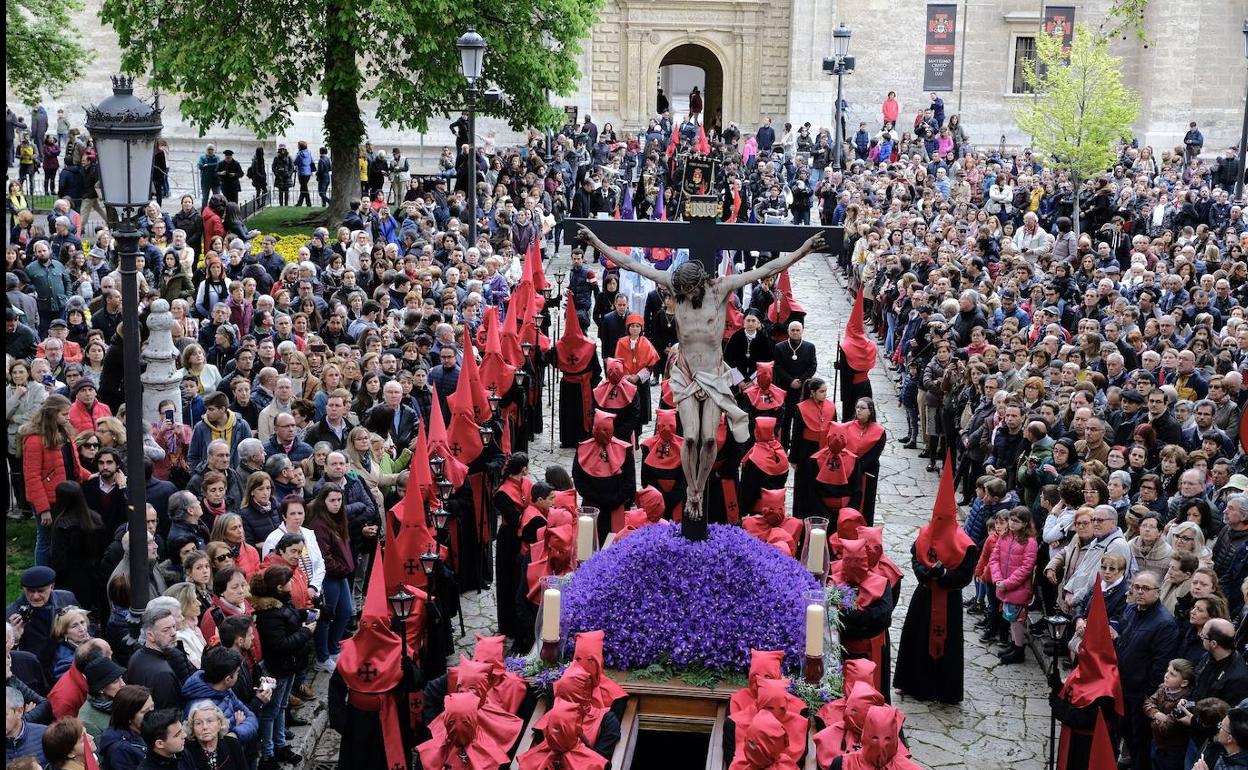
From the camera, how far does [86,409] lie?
43.3 feet

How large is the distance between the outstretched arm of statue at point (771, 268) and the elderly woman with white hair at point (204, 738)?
4.21m

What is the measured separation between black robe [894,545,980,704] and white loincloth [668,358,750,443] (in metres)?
2.53

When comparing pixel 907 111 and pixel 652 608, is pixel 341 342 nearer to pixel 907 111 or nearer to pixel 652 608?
pixel 652 608

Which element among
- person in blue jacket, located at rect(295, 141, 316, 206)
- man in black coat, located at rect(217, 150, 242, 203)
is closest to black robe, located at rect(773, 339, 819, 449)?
man in black coat, located at rect(217, 150, 242, 203)

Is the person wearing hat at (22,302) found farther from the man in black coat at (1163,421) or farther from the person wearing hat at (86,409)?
the man in black coat at (1163,421)

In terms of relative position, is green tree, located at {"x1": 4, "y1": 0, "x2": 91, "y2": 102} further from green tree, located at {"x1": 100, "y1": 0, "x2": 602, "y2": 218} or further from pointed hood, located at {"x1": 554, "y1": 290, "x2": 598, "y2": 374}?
pointed hood, located at {"x1": 554, "y1": 290, "x2": 598, "y2": 374}

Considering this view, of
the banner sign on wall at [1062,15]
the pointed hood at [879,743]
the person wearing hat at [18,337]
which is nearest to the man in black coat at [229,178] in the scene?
the person wearing hat at [18,337]

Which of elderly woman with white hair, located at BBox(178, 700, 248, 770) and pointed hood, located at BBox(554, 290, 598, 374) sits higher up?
pointed hood, located at BBox(554, 290, 598, 374)

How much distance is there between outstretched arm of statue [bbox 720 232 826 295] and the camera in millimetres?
10047

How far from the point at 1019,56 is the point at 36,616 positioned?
4124cm

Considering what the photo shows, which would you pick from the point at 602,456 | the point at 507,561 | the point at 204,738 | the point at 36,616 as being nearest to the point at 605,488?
the point at 602,456

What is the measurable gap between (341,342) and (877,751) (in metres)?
10.0

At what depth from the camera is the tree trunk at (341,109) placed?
1115 inches

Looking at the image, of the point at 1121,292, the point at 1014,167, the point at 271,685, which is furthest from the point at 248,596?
the point at 1014,167
